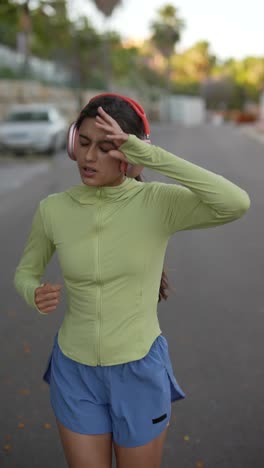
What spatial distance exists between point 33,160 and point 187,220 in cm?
1727

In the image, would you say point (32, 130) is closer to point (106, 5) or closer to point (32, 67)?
point (32, 67)

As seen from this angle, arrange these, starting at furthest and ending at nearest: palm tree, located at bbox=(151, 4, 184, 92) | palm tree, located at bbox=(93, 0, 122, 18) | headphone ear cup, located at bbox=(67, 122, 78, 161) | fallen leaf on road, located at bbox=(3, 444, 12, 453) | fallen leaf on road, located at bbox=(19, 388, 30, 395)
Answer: palm tree, located at bbox=(151, 4, 184, 92) < palm tree, located at bbox=(93, 0, 122, 18) < fallen leaf on road, located at bbox=(19, 388, 30, 395) < fallen leaf on road, located at bbox=(3, 444, 12, 453) < headphone ear cup, located at bbox=(67, 122, 78, 161)

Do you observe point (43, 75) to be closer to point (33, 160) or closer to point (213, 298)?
point (33, 160)

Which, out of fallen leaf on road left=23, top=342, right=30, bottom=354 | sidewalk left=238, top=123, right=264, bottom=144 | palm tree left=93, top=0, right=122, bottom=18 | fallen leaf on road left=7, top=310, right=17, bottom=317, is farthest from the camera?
palm tree left=93, top=0, right=122, bottom=18

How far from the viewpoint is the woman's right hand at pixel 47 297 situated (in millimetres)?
1927

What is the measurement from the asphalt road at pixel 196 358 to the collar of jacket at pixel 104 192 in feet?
5.67

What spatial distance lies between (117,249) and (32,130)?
58.9ft

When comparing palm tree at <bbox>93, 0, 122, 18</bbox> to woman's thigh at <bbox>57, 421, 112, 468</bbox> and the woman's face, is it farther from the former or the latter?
woman's thigh at <bbox>57, 421, 112, 468</bbox>

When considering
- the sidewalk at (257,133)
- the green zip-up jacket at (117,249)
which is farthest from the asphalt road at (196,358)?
the sidewalk at (257,133)

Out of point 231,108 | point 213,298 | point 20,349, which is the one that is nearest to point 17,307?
point 20,349

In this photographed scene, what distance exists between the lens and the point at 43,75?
33.7 metres

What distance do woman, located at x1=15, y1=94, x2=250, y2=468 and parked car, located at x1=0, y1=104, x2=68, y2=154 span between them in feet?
58.4

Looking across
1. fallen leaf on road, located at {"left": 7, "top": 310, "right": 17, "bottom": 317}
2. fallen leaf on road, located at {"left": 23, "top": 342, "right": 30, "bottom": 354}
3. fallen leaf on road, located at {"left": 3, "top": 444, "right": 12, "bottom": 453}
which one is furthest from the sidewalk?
fallen leaf on road, located at {"left": 3, "top": 444, "right": 12, "bottom": 453}

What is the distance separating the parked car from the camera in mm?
19312
